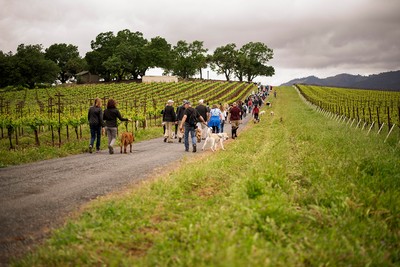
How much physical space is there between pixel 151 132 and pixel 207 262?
17644mm

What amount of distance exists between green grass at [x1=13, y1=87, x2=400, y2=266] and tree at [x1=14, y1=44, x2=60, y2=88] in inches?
3675

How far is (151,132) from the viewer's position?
20.5 metres

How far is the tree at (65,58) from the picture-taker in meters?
104

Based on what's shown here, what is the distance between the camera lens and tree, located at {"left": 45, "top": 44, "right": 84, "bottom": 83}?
104250 mm

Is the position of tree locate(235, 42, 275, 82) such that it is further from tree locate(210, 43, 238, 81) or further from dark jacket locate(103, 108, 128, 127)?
dark jacket locate(103, 108, 128, 127)

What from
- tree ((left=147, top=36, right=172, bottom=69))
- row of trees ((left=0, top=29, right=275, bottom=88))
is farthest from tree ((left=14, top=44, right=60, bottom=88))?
tree ((left=147, top=36, right=172, bottom=69))

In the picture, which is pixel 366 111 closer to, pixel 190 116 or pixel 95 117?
pixel 190 116

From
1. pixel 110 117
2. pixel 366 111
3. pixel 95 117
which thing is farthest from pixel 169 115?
pixel 366 111

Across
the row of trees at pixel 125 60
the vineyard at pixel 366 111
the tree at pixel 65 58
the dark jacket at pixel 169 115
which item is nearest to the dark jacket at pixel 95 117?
the dark jacket at pixel 169 115

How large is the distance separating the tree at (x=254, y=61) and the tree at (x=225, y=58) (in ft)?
9.33

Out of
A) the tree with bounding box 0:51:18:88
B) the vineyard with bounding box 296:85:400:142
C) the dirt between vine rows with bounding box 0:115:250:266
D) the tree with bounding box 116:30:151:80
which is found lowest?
the dirt between vine rows with bounding box 0:115:250:266

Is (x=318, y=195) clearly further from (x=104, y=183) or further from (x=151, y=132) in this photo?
(x=151, y=132)

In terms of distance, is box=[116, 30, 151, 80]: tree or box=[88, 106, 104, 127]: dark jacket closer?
box=[88, 106, 104, 127]: dark jacket

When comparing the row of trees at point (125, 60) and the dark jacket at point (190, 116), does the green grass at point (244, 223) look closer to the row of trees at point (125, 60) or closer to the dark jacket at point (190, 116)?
the dark jacket at point (190, 116)
